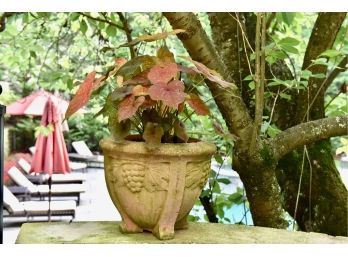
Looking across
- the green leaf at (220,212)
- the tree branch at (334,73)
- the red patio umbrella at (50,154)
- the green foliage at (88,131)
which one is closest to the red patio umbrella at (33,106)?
the green foliage at (88,131)

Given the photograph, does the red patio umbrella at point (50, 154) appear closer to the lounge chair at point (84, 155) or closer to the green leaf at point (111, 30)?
the lounge chair at point (84, 155)

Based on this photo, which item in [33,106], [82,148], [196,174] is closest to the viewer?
[196,174]

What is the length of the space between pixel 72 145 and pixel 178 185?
4.90 m

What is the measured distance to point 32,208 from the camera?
16.3 ft

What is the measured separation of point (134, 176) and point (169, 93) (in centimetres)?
21

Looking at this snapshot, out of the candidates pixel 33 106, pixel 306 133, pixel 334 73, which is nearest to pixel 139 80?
pixel 306 133

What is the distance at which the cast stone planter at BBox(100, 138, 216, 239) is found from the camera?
1184 mm

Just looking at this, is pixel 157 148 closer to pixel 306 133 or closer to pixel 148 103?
pixel 148 103

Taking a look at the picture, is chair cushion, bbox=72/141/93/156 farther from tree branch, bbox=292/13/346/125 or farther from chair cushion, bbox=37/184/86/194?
tree branch, bbox=292/13/346/125

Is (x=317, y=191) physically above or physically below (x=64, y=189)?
above

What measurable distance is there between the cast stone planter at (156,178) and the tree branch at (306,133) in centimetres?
48

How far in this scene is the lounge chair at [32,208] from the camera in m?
4.88

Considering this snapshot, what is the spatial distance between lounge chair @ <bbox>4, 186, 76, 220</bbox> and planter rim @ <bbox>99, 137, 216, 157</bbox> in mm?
3844
